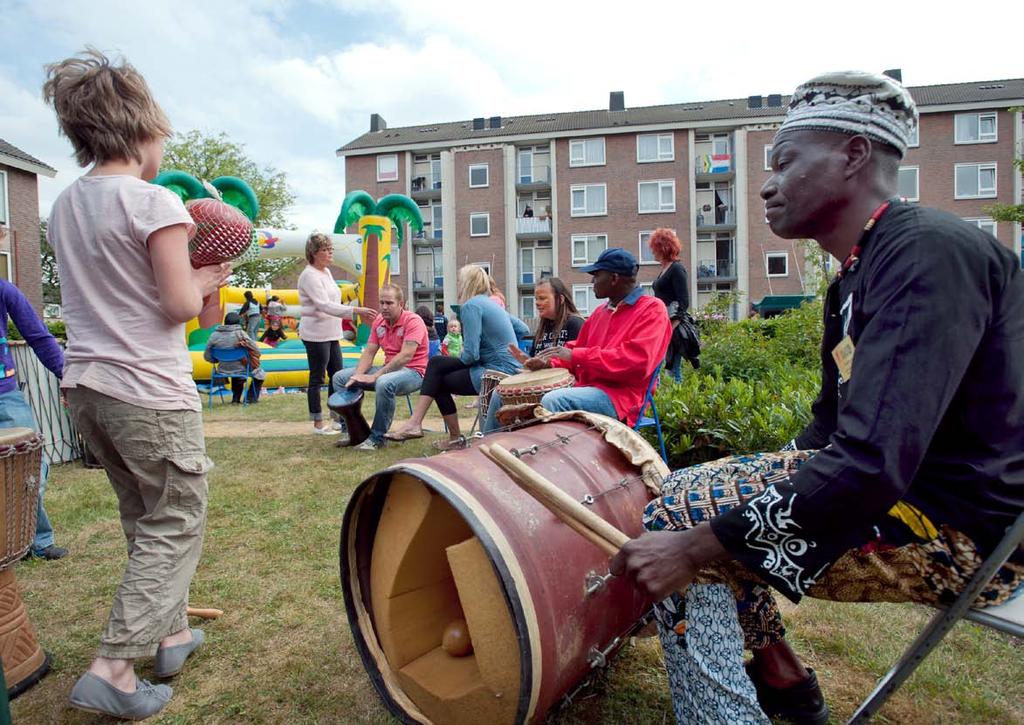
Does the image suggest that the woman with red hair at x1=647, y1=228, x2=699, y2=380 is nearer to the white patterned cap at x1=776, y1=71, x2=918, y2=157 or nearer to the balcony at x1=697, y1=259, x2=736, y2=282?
the white patterned cap at x1=776, y1=71, x2=918, y2=157

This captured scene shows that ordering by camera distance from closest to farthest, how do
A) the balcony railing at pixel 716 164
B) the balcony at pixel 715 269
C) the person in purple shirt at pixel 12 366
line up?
the person in purple shirt at pixel 12 366
the balcony railing at pixel 716 164
the balcony at pixel 715 269

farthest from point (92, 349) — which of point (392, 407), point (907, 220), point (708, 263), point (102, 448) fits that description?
point (708, 263)

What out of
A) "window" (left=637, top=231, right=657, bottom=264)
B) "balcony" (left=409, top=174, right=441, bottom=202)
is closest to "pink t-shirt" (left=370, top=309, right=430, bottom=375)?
"window" (left=637, top=231, right=657, bottom=264)

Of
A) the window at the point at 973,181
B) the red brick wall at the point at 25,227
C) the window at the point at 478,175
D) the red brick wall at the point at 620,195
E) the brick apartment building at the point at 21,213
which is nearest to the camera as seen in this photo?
the brick apartment building at the point at 21,213

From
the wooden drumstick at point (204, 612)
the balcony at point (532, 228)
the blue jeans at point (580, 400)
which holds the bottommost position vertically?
the wooden drumstick at point (204, 612)

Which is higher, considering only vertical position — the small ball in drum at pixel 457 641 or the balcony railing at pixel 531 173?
the balcony railing at pixel 531 173

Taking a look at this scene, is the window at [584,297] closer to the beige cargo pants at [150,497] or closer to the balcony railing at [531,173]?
the balcony railing at [531,173]

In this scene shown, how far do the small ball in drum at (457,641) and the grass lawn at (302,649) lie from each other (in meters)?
0.32

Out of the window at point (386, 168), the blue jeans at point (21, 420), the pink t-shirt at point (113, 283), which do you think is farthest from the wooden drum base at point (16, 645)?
the window at point (386, 168)

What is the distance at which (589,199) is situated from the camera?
3778 cm

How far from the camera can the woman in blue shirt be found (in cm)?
582

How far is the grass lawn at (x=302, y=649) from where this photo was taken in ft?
7.07

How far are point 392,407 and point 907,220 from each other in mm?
5382

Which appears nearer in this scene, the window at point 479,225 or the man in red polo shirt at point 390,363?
the man in red polo shirt at point 390,363
